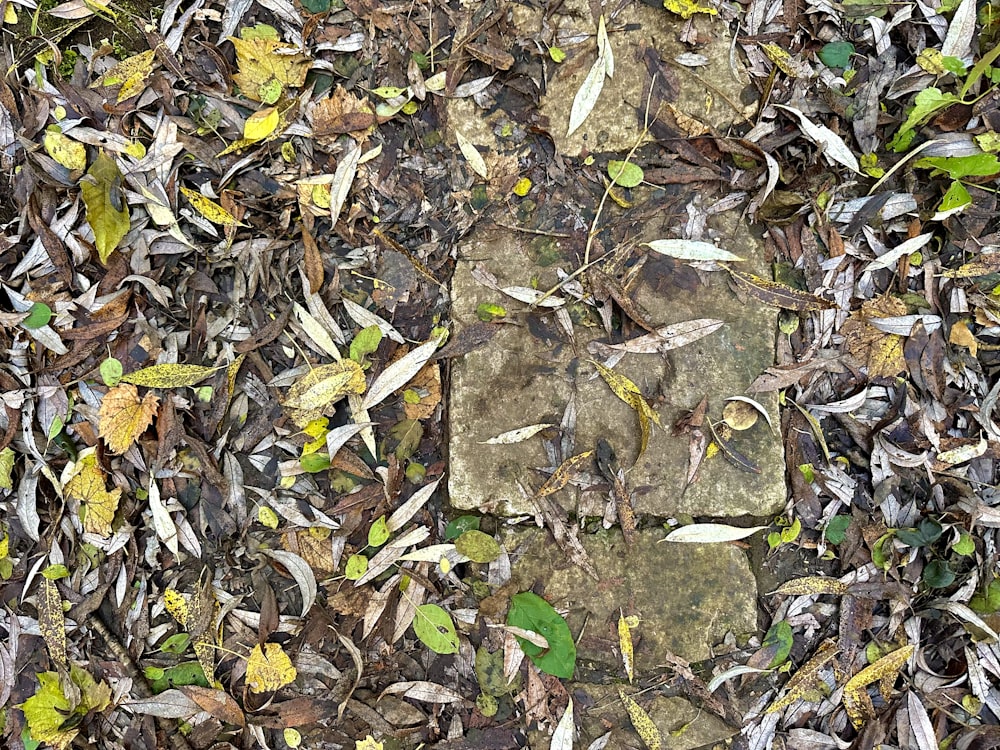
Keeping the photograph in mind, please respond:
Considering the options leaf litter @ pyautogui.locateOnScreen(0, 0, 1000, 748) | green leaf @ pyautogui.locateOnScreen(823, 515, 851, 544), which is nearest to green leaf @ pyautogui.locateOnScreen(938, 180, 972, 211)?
leaf litter @ pyautogui.locateOnScreen(0, 0, 1000, 748)

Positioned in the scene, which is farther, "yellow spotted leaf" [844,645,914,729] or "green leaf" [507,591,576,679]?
"yellow spotted leaf" [844,645,914,729]

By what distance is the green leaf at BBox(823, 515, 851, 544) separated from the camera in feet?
6.38

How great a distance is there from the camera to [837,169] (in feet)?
6.46

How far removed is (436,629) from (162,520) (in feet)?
2.78

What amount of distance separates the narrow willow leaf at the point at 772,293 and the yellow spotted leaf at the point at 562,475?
26.1 inches

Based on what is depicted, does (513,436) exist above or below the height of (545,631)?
above

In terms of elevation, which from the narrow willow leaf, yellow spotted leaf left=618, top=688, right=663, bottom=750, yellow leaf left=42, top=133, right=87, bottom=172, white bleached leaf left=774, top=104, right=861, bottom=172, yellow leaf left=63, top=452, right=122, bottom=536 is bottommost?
yellow spotted leaf left=618, top=688, right=663, bottom=750

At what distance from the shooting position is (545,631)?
74.0 inches

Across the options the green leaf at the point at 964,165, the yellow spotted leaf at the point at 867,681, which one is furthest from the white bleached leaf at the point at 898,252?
the yellow spotted leaf at the point at 867,681

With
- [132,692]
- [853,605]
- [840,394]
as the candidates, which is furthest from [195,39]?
[853,605]

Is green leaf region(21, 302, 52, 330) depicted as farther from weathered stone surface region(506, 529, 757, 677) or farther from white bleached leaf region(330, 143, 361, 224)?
weathered stone surface region(506, 529, 757, 677)

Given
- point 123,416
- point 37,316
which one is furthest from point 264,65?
point 123,416

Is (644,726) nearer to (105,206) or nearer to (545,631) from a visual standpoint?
(545,631)

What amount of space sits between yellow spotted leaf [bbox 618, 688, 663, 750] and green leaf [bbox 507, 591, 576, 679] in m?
0.21
